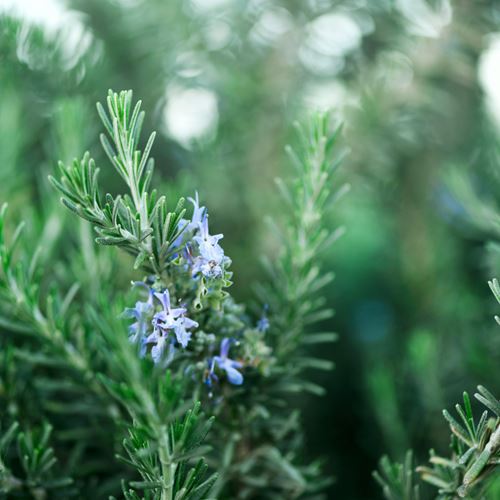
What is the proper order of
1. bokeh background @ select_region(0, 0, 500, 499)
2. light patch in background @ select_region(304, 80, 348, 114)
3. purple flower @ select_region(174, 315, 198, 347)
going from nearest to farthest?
1. purple flower @ select_region(174, 315, 198, 347)
2. bokeh background @ select_region(0, 0, 500, 499)
3. light patch in background @ select_region(304, 80, 348, 114)

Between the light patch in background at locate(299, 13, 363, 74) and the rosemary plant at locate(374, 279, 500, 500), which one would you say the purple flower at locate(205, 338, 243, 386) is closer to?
the rosemary plant at locate(374, 279, 500, 500)

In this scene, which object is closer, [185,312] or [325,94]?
[185,312]

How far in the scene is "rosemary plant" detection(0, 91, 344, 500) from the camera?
13.1 inches

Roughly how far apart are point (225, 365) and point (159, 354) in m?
0.05

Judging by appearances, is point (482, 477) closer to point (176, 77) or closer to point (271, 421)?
point (271, 421)

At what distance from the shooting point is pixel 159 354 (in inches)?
13.1

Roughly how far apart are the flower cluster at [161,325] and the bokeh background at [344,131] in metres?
0.27

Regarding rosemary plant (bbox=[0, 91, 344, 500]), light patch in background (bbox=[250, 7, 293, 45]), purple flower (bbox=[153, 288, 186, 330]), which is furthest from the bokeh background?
purple flower (bbox=[153, 288, 186, 330])

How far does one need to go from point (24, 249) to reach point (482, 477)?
1.29 feet

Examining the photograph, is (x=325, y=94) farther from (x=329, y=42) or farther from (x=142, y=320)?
(x=142, y=320)

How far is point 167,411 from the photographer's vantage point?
32cm

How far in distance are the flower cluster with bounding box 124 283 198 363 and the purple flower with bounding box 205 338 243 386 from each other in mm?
27

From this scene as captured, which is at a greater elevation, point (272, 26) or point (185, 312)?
point (272, 26)

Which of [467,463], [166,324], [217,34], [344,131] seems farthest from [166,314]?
[217,34]
